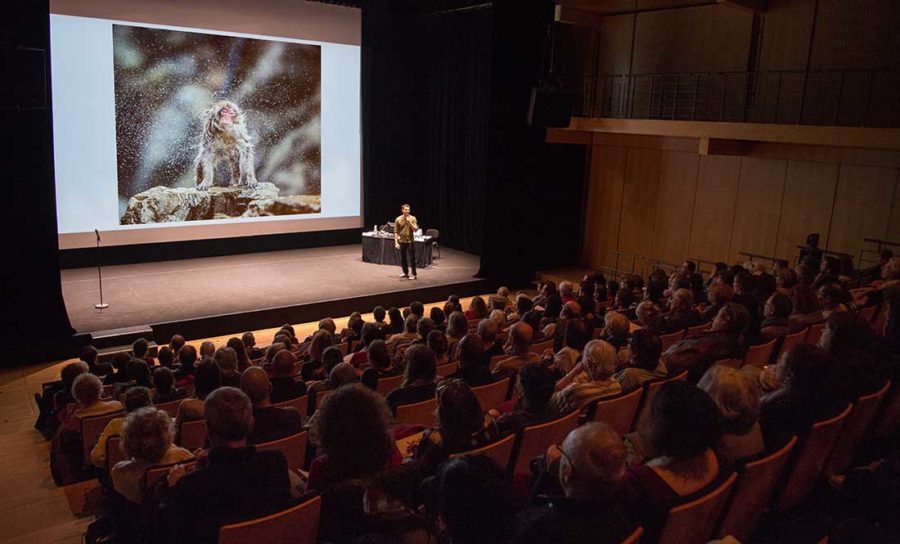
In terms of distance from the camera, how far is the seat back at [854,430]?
3309 mm

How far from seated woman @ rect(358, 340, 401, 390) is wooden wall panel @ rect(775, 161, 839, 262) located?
8063 mm

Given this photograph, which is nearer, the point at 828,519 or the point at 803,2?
the point at 828,519

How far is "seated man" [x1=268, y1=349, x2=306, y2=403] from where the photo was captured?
4.48 metres

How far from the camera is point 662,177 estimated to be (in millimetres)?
12258

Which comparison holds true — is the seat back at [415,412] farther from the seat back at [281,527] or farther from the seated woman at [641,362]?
the seat back at [281,527]

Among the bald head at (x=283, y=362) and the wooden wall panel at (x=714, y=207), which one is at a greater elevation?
the wooden wall panel at (x=714, y=207)

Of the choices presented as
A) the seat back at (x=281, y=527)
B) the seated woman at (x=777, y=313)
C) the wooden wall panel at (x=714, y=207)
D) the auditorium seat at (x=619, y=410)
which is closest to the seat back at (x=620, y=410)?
the auditorium seat at (x=619, y=410)

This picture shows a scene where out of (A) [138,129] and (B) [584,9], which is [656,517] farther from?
(B) [584,9]

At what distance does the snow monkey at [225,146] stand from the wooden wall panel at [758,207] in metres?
8.15

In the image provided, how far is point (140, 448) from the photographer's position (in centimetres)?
290

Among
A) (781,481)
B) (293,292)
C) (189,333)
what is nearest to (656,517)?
(781,481)

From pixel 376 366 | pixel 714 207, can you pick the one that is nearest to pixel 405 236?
pixel 714 207

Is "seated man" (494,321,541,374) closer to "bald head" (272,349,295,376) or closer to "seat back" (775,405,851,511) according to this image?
"bald head" (272,349,295,376)

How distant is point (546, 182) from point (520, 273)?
5.76ft
